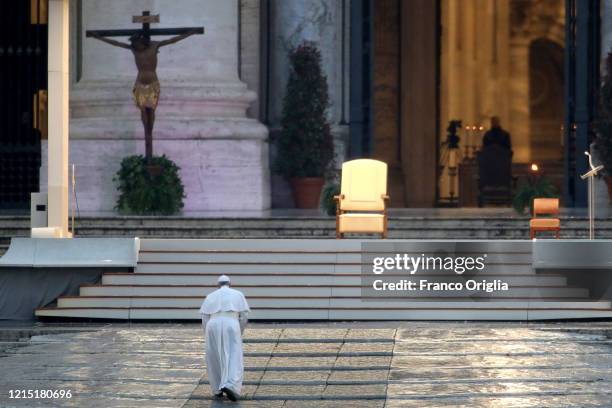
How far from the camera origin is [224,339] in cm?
1494

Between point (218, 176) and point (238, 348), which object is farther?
point (218, 176)

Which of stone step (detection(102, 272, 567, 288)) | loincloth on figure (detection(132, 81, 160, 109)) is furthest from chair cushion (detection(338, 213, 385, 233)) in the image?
loincloth on figure (detection(132, 81, 160, 109))

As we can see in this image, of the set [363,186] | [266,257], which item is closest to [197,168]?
[363,186]

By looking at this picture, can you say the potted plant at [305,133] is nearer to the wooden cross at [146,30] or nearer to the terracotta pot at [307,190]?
the terracotta pot at [307,190]

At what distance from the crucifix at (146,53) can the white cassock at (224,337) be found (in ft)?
29.5

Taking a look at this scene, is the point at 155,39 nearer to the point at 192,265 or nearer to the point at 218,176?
the point at 218,176

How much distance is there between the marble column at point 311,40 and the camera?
26.8 meters

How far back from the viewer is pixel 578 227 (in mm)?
21766

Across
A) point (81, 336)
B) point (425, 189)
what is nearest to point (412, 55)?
point (425, 189)

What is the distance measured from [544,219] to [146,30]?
643 centimetres

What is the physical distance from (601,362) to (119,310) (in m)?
5.49

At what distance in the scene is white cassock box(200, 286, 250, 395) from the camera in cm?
1487

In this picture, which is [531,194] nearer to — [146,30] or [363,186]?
[363,186]

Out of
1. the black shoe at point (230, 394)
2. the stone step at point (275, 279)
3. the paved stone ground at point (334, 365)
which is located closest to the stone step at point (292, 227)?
the stone step at point (275, 279)
